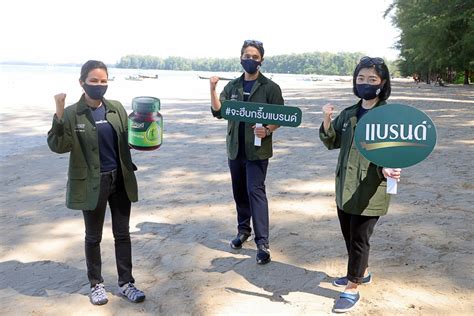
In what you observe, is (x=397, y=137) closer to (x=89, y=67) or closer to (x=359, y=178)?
(x=359, y=178)

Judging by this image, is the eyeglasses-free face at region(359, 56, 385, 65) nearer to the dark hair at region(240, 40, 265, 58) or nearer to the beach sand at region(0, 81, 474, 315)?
the dark hair at region(240, 40, 265, 58)

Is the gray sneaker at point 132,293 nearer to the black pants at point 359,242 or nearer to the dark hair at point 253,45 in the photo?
the black pants at point 359,242

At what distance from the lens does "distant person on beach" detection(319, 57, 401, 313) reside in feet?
10.7

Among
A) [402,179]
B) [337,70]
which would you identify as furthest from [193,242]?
[337,70]

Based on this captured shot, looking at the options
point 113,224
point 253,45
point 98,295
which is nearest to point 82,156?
point 113,224

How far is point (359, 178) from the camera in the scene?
3324mm

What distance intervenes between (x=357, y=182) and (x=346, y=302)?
2.91 ft

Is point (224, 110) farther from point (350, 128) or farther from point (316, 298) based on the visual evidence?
point (316, 298)

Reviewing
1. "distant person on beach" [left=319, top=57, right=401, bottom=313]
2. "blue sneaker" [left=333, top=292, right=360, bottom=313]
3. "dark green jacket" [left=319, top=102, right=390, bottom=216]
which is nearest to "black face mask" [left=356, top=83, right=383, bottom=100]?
"distant person on beach" [left=319, top=57, right=401, bottom=313]

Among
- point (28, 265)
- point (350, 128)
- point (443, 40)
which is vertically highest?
point (443, 40)

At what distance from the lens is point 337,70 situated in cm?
19738

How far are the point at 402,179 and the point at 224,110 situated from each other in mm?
4312

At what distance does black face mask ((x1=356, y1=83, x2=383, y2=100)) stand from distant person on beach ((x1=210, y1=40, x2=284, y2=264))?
1.01m

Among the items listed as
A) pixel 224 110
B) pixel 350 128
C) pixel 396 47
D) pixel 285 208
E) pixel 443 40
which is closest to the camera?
pixel 350 128
